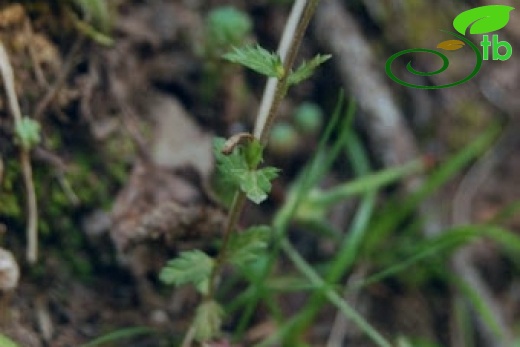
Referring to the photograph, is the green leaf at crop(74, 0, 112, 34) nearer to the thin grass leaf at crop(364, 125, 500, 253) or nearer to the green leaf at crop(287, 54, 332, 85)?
the green leaf at crop(287, 54, 332, 85)

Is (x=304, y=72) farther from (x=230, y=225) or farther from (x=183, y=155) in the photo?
(x=183, y=155)

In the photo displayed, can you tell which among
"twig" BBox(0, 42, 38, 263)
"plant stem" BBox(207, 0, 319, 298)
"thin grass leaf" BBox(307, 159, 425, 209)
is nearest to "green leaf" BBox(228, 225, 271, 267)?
"plant stem" BBox(207, 0, 319, 298)

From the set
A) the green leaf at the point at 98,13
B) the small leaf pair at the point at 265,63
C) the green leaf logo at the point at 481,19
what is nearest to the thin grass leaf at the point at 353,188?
the green leaf logo at the point at 481,19

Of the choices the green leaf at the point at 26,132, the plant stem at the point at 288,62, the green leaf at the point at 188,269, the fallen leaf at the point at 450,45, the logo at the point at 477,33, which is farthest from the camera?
the fallen leaf at the point at 450,45

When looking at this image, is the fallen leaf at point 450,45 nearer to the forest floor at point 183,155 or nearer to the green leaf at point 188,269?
the forest floor at point 183,155

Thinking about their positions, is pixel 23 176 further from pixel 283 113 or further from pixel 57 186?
pixel 283 113

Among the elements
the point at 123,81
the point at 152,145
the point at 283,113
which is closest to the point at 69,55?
the point at 123,81
